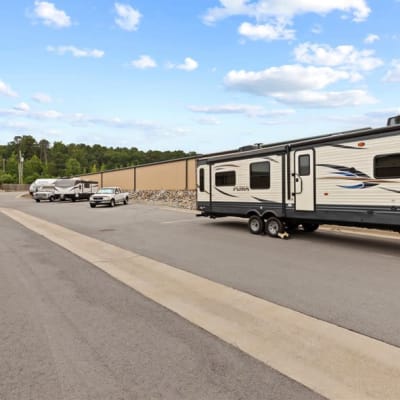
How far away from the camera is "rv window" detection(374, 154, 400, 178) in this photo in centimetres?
941

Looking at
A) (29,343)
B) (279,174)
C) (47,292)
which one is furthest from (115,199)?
(29,343)

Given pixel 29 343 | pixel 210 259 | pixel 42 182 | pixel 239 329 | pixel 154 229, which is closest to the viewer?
pixel 29 343

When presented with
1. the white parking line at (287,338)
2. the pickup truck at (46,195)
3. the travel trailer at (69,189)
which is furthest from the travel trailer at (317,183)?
the pickup truck at (46,195)

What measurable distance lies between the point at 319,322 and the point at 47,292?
4266 mm

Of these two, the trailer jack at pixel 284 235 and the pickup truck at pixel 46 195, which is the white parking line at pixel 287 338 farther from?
the pickup truck at pixel 46 195

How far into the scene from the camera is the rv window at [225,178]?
48.8ft

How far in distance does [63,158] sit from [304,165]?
487 ft

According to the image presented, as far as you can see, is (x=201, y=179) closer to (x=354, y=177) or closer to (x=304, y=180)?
(x=304, y=180)

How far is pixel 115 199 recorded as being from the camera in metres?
32.2

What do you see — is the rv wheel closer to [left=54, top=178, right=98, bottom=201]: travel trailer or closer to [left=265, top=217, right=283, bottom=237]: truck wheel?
[left=265, top=217, right=283, bottom=237]: truck wheel

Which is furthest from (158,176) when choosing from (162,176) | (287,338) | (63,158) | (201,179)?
(63,158)

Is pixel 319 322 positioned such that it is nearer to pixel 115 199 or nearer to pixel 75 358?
pixel 75 358

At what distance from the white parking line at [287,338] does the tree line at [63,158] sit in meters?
103

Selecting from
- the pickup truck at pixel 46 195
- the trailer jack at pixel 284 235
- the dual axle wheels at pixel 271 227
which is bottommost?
the trailer jack at pixel 284 235
